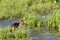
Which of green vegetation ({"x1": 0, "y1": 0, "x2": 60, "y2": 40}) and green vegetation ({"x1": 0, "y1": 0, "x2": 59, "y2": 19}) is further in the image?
green vegetation ({"x1": 0, "y1": 0, "x2": 59, "y2": 19})

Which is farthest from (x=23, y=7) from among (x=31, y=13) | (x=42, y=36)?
(x=42, y=36)

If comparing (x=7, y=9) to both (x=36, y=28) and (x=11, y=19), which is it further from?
(x=36, y=28)

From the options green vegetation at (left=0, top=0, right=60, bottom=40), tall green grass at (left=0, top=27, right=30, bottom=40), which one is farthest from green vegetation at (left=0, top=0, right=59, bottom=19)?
tall green grass at (left=0, top=27, right=30, bottom=40)

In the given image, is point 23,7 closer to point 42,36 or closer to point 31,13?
point 31,13

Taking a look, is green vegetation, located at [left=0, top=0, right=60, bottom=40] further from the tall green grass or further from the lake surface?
the lake surface

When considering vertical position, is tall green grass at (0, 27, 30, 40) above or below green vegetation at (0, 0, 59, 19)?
below

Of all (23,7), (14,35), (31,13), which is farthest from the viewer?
(23,7)

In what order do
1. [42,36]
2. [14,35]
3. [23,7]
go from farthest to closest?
[23,7] < [42,36] < [14,35]

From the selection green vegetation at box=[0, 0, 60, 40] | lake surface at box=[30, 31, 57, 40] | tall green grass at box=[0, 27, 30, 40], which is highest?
green vegetation at box=[0, 0, 60, 40]

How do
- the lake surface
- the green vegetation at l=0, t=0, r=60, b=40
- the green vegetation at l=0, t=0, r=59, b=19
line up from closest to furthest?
the green vegetation at l=0, t=0, r=60, b=40 < the lake surface < the green vegetation at l=0, t=0, r=59, b=19

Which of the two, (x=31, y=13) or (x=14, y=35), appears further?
(x=31, y=13)

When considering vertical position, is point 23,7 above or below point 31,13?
above

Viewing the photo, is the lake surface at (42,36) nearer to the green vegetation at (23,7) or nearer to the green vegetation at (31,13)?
the green vegetation at (31,13)

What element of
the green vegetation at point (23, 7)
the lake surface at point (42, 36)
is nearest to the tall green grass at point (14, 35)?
the lake surface at point (42, 36)
